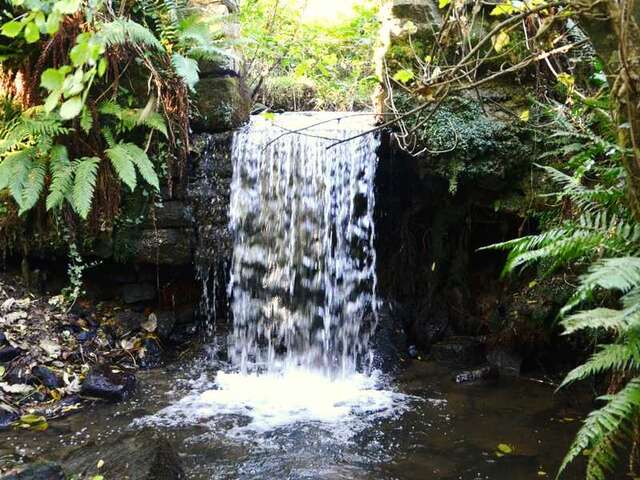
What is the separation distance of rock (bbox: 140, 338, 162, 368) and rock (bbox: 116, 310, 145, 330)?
0.23m

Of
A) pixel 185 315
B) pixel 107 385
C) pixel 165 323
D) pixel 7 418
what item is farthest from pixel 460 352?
pixel 7 418

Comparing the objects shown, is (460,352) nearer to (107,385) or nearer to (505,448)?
(505,448)

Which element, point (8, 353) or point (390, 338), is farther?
point (390, 338)

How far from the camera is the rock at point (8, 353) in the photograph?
4921 millimetres

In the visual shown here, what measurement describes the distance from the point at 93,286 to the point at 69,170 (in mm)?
1629

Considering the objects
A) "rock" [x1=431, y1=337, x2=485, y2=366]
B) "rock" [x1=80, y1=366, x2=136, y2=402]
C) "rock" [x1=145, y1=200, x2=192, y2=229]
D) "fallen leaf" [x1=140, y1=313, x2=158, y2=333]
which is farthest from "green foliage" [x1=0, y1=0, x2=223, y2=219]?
"rock" [x1=431, y1=337, x2=485, y2=366]

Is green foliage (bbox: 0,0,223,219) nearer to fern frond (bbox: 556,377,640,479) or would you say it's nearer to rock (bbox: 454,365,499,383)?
rock (bbox: 454,365,499,383)

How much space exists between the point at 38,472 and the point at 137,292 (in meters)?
3.22

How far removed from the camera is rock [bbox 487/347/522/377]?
5.60 metres

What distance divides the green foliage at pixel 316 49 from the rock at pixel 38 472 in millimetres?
6904

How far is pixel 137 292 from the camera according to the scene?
6230mm

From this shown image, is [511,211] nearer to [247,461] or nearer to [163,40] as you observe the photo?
[247,461]

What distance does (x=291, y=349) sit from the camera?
610 cm

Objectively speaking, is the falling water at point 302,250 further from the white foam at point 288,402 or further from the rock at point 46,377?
the rock at point 46,377
